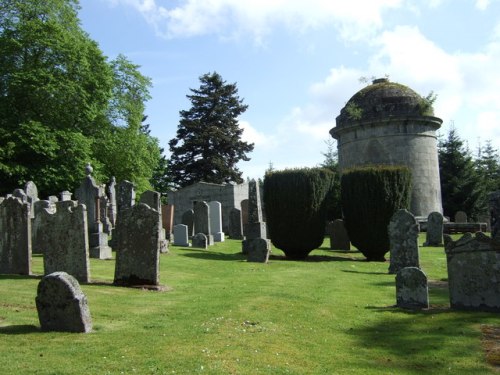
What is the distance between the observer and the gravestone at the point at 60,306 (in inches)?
291

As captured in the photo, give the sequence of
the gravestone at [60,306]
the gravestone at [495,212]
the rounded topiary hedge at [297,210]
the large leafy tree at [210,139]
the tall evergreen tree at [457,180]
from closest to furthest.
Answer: the gravestone at [60,306] → the gravestone at [495,212] → the rounded topiary hedge at [297,210] → the tall evergreen tree at [457,180] → the large leafy tree at [210,139]

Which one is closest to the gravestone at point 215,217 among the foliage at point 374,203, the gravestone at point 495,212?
the foliage at point 374,203

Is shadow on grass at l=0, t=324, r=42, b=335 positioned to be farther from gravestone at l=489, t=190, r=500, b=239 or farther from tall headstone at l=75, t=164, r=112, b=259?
gravestone at l=489, t=190, r=500, b=239

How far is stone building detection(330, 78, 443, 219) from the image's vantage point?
31.6 metres

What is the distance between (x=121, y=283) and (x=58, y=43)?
76.0ft

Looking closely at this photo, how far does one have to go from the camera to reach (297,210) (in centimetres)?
2070

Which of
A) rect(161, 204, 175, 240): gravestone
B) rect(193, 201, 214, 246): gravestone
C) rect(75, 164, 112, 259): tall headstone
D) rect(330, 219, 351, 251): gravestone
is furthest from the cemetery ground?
rect(193, 201, 214, 246): gravestone

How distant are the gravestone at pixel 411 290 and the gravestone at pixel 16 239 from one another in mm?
8162

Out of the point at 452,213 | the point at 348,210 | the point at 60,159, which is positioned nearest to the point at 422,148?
the point at 452,213

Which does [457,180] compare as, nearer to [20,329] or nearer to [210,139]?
[210,139]

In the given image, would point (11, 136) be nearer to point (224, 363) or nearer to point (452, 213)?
point (224, 363)

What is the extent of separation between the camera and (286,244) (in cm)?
2080

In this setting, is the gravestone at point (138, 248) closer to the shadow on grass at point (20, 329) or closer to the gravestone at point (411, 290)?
the shadow on grass at point (20, 329)

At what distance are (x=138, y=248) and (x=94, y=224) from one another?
5849 millimetres
